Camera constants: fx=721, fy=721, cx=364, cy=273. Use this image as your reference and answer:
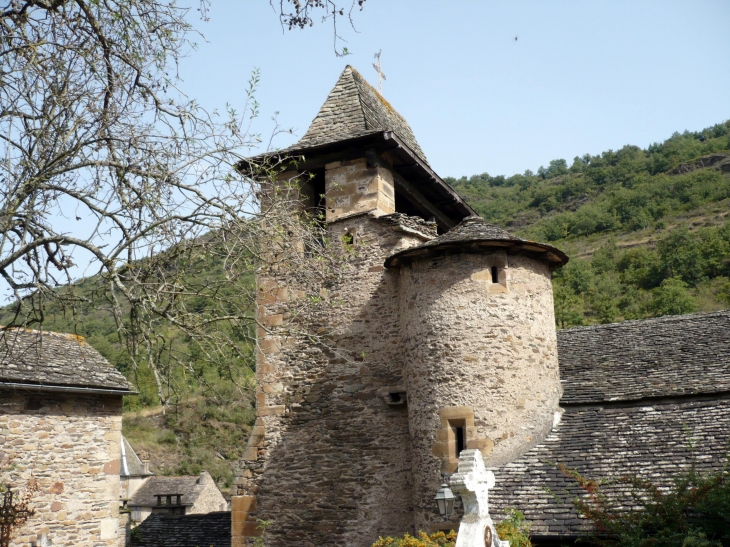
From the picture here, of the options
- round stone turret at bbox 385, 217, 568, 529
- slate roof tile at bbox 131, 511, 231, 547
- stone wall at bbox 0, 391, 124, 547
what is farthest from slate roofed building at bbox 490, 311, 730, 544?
stone wall at bbox 0, 391, 124, 547

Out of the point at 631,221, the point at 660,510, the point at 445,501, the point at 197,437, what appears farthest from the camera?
the point at 631,221

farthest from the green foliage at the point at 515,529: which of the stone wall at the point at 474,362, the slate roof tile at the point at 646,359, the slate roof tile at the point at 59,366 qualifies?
the slate roof tile at the point at 59,366

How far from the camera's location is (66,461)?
12500 mm

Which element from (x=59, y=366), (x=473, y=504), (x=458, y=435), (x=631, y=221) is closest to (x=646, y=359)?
(x=458, y=435)

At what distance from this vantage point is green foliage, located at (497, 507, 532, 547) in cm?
835

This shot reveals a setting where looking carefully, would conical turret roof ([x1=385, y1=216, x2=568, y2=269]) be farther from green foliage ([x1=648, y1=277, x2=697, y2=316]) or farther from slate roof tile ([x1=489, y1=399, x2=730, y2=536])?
green foliage ([x1=648, y1=277, x2=697, y2=316])

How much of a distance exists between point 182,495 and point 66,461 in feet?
71.1

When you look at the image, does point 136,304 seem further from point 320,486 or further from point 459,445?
point 320,486

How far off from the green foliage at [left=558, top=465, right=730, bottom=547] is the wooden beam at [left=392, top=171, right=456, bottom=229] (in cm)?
645

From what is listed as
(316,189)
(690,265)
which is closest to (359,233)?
(316,189)

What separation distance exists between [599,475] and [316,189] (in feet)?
23.9

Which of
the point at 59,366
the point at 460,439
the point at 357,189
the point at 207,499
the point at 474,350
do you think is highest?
the point at 357,189

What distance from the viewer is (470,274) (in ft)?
35.7

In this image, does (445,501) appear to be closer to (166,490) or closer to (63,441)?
(63,441)
